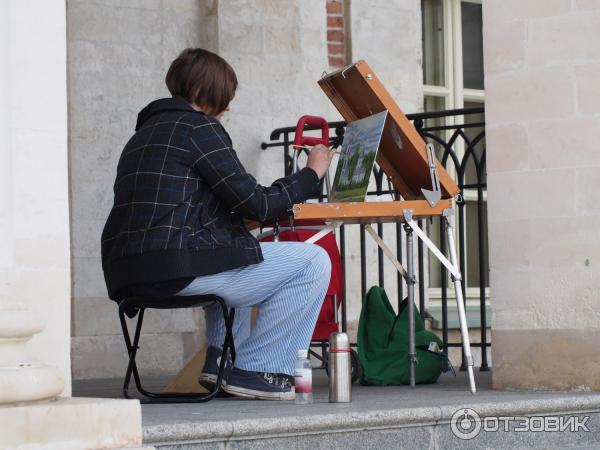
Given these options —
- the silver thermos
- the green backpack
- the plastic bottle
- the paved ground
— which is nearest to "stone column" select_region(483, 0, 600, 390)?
the paved ground

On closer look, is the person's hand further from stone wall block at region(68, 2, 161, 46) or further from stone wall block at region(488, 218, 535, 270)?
stone wall block at region(68, 2, 161, 46)

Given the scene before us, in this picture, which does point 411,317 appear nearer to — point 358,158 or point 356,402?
point 358,158

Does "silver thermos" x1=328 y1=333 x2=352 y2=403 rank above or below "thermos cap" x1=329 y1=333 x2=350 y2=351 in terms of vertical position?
below

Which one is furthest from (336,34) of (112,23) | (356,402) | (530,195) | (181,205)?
(356,402)

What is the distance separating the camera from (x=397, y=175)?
218 inches

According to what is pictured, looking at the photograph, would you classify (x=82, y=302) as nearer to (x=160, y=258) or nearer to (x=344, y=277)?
(x=344, y=277)

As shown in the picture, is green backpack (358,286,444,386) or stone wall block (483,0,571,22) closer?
stone wall block (483,0,571,22)

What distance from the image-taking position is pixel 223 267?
15.3 ft

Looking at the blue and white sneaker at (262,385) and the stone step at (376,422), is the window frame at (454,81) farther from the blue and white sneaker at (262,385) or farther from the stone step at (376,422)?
the blue and white sneaker at (262,385)

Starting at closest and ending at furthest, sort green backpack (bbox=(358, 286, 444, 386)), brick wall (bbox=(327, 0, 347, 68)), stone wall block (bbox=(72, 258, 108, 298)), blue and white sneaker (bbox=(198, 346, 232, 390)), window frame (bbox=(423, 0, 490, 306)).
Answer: blue and white sneaker (bbox=(198, 346, 232, 390)), green backpack (bbox=(358, 286, 444, 386)), stone wall block (bbox=(72, 258, 108, 298)), brick wall (bbox=(327, 0, 347, 68)), window frame (bbox=(423, 0, 490, 306))

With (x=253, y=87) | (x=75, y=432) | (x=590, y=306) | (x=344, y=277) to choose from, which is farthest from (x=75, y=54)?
(x=75, y=432)

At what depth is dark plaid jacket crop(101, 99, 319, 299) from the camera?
4.63 meters

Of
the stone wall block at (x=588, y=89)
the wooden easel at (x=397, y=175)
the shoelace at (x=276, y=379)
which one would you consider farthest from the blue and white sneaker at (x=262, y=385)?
the stone wall block at (x=588, y=89)

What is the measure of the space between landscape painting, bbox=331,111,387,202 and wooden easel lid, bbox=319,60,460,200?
6 centimetres
